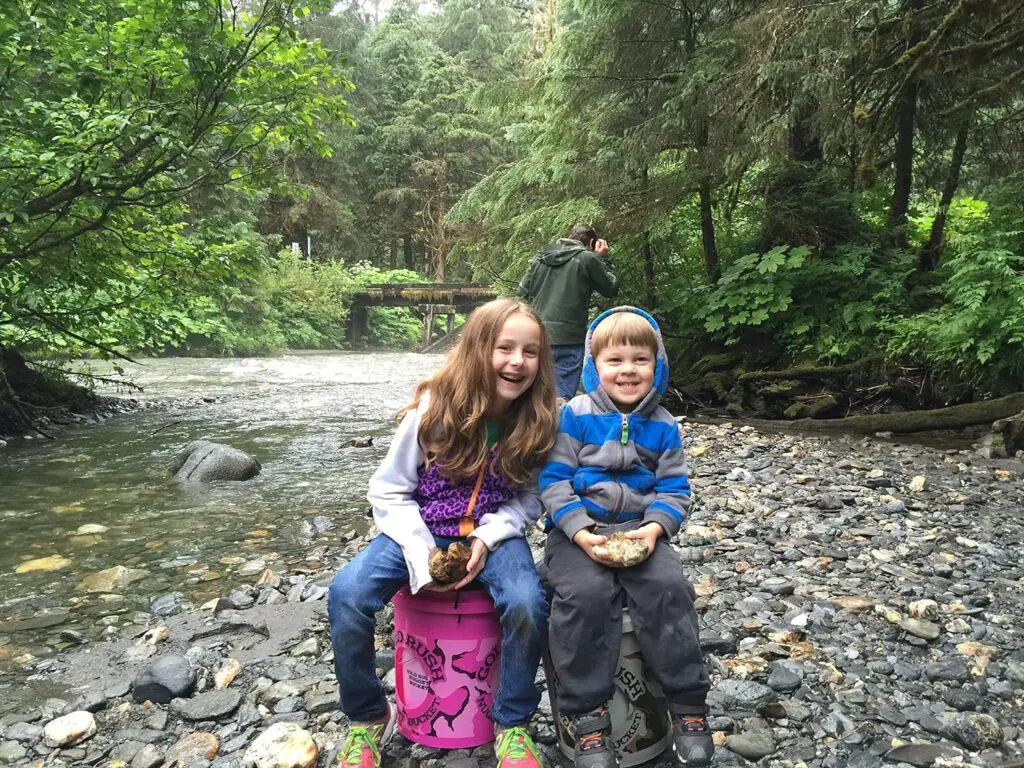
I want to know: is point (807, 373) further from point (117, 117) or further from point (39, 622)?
point (39, 622)

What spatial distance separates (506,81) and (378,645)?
39.2ft

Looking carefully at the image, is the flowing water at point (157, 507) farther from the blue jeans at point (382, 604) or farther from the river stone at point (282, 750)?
the blue jeans at point (382, 604)

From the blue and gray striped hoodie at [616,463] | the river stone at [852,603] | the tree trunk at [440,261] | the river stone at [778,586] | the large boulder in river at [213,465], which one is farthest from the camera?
the tree trunk at [440,261]

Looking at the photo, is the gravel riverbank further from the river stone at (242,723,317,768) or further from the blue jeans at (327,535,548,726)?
the blue jeans at (327,535,548,726)

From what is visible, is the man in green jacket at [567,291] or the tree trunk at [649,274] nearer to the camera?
the man in green jacket at [567,291]

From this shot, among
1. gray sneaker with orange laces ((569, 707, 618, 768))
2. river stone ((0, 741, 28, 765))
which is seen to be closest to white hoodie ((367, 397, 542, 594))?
gray sneaker with orange laces ((569, 707, 618, 768))

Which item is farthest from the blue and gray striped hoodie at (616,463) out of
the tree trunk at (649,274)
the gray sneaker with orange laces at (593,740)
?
the tree trunk at (649,274)

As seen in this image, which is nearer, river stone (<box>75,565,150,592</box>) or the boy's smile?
the boy's smile

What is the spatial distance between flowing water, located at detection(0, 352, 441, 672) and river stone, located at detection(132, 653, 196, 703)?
919 mm

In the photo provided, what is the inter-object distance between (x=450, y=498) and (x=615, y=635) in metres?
0.76

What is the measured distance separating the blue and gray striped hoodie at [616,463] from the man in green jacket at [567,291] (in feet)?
12.9

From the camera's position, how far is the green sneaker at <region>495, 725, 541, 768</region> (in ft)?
7.20

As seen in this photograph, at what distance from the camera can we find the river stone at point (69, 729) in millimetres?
2627

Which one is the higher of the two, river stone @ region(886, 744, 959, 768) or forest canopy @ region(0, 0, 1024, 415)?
forest canopy @ region(0, 0, 1024, 415)
